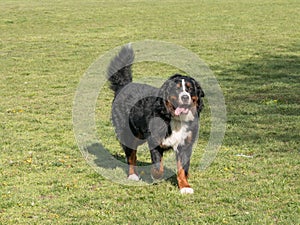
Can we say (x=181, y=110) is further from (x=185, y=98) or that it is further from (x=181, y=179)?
(x=181, y=179)

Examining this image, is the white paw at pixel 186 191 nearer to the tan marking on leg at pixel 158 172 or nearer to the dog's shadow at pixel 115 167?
the dog's shadow at pixel 115 167

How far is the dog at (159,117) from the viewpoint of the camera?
23.1 feet

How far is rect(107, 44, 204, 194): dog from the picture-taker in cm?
705

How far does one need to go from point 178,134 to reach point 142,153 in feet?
6.66

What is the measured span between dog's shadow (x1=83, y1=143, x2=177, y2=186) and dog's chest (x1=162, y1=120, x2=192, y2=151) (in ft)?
2.20

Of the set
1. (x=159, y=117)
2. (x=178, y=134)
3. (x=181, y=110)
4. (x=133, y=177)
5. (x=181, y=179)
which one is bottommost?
(x=133, y=177)

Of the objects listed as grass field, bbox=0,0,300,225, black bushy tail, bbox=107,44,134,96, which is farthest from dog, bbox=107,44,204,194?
grass field, bbox=0,0,300,225

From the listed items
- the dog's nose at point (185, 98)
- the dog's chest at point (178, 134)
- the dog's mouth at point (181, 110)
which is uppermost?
the dog's nose at point (185, 98)

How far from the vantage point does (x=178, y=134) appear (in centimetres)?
722

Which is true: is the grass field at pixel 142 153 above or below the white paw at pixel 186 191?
below

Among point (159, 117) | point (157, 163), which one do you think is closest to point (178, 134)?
point (159, 117)

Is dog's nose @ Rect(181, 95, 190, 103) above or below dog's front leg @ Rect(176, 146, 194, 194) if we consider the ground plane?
above

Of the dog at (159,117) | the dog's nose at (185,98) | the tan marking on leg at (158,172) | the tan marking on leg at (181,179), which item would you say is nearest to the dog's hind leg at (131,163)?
the dog at (159,117)

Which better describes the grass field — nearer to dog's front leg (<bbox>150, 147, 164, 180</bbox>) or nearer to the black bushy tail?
dog's front leg (<bbox>150, 147, 164, 180</bbox>)
